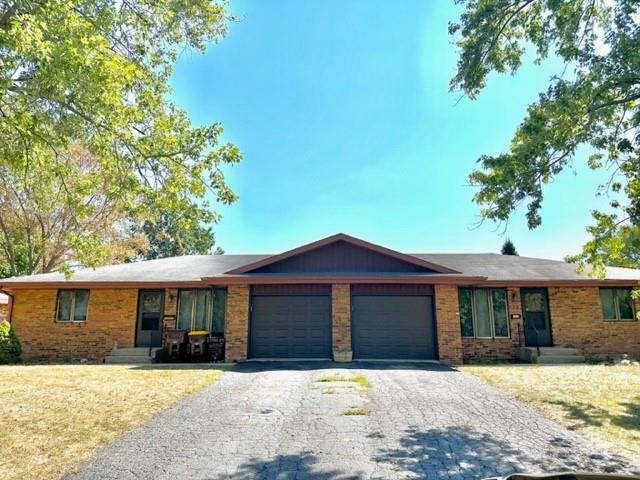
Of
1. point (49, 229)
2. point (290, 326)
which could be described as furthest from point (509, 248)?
point (49, 229)

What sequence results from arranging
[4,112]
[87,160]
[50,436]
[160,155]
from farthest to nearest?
[87,160] < [160,155] < [4,112] < [50,436]

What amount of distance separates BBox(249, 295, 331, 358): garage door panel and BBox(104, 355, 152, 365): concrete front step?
358 cm

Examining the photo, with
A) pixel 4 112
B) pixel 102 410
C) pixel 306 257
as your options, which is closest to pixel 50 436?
pixel 102 410

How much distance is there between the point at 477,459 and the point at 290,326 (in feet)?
29.8

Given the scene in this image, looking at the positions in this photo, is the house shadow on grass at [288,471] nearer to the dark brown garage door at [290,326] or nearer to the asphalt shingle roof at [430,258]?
the dark brown garage door at [290,326]

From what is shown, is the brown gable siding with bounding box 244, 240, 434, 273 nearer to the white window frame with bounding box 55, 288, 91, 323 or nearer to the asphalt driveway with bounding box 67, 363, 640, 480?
the asphalt driveway with bounding box 67, 363, 640, 480

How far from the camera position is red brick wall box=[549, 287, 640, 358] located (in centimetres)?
1380

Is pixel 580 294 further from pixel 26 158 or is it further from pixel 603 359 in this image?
pixel 26 158

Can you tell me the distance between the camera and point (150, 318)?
47.3 feet

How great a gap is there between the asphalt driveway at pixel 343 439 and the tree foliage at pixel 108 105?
13.1 ft

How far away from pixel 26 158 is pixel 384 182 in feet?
39.8

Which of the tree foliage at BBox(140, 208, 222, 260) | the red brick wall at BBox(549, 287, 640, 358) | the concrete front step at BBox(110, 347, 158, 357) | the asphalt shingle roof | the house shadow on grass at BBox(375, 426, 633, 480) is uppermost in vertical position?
the tree foliage at BBox(140, 208, 222, 260)

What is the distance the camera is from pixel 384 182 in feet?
54.4

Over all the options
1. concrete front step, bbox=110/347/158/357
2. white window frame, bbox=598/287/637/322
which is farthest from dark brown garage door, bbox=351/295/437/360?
concrete front step, bbox=110/347/158/357
